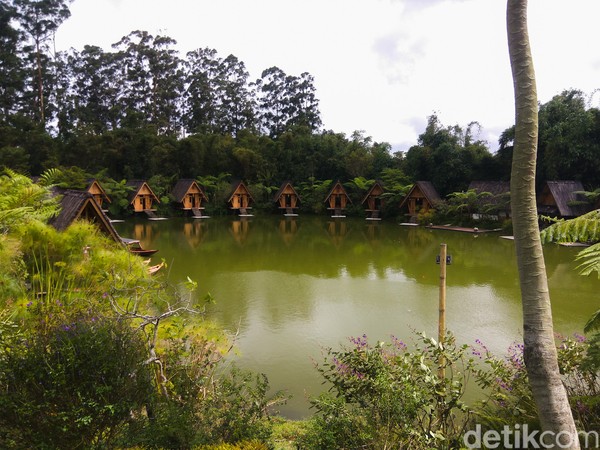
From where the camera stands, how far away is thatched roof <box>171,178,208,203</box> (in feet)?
81.8

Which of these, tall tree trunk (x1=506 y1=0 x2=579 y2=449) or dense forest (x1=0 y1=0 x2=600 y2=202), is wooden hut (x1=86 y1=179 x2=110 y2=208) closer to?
dense forest (x1=0 y1=0 x2=600 y2=202)

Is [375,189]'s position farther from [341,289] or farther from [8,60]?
[8,60]

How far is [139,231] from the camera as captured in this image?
1833cm

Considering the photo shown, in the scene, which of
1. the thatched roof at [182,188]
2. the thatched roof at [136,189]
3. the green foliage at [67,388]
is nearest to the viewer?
the green foliage at [67,388]

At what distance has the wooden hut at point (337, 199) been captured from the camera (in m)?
25.9

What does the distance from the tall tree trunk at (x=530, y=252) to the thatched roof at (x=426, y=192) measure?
19799 mm

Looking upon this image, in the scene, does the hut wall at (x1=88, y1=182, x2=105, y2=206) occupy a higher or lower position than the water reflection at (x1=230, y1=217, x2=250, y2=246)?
higher

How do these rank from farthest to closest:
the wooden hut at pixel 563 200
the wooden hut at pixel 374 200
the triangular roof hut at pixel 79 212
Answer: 1. the wooden hut at pixel 374 200
2. the wooden hut at pixel 563 200
3. the triangular roof hut at pixel 79 212

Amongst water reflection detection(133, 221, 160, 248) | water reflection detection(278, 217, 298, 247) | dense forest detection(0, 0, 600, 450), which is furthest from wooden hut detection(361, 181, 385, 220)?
dense forest detection(0, 0, 600, 450)

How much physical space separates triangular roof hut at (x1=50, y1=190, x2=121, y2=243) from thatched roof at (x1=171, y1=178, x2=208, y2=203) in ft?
52.1

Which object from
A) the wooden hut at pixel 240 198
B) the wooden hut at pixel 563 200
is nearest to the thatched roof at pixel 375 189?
the wooden hut at pixel 240 198

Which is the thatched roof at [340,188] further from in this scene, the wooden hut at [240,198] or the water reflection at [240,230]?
the water reflection at [240,230]

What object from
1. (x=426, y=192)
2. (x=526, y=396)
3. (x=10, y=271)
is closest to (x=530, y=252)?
(x=526, y=396)

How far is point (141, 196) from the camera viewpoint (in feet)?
77.8
